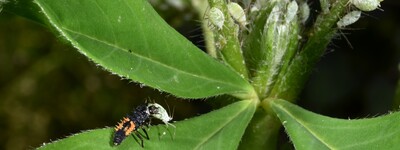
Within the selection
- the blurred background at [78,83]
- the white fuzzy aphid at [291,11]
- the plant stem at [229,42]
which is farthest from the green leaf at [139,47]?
Answer: the blurred background at [78,83]

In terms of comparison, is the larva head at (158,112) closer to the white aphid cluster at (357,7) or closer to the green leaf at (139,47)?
the green leaf at (139,47)

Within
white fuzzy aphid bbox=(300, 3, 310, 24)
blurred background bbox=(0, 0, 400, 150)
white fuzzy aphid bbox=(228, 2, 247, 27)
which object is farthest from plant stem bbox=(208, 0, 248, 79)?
blurred background bbox=(0, 0, 400, 150)

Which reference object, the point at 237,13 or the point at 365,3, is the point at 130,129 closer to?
the point at 237,13

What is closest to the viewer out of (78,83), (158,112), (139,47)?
(139,47)

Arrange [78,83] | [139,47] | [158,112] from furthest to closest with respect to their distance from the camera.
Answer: [78,83] → [158,112] → [139,47]

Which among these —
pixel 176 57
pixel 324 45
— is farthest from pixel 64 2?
pixel 324 45

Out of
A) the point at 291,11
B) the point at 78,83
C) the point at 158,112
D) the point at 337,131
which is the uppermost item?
the point at 291,11

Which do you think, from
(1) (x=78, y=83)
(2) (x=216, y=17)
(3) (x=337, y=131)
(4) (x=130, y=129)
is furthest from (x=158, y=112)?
(1) (x=78, y=83)
